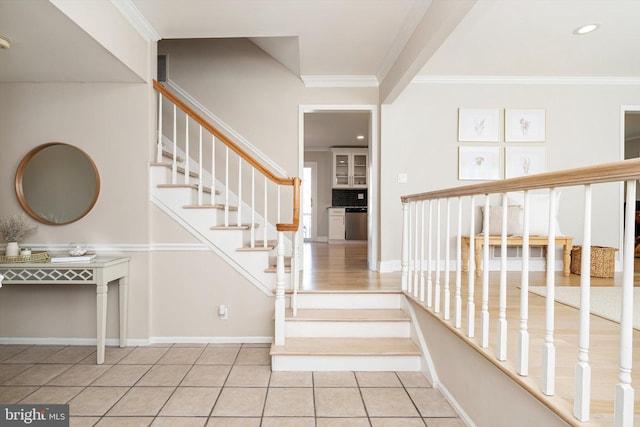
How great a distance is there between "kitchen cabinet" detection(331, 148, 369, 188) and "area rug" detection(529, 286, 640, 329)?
227 inches

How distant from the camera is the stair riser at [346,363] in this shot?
266cm

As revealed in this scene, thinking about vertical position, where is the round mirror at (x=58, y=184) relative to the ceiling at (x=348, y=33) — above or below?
below

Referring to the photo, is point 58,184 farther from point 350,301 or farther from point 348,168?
point 348,168

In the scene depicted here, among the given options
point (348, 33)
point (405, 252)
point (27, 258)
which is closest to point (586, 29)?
point (348, 33)

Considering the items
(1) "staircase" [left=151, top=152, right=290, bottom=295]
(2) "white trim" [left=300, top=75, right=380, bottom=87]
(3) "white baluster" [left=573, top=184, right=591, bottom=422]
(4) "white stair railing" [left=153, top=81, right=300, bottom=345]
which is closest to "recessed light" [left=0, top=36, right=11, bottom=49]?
(4) "white stair railing" [left=153, top=81, right=300, bottom=345]

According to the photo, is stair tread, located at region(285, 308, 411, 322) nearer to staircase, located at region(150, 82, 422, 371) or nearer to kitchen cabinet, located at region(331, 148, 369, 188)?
staircase, located at region(150, 82, 422, 371)

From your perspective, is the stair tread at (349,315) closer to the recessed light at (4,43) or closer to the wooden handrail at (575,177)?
the wooden handrail at (575,177)

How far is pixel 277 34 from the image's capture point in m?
3.16

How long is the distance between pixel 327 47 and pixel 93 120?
2265mm

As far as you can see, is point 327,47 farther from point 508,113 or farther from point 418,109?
point 508,113

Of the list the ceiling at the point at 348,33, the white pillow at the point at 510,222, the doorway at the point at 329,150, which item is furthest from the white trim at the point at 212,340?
the white pillow at the point at 510,222

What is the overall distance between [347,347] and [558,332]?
4.64 ft

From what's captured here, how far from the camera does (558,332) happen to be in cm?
207

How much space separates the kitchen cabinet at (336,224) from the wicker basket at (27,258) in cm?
620
